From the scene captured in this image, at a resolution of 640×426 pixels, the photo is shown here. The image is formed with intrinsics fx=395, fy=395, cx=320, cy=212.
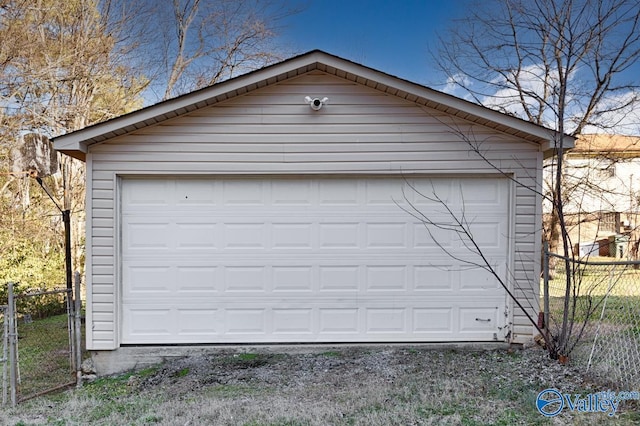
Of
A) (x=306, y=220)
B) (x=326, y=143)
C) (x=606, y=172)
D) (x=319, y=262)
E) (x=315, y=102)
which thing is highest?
(x=315, y=102)

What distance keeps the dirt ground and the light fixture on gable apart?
129 inches

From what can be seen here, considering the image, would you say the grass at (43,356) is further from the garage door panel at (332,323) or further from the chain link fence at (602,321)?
the chain link fence at (602,321)

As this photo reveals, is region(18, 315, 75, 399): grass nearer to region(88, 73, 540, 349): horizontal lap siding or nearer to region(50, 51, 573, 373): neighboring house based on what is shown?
region(50, 51, 573, 373): neighboring house

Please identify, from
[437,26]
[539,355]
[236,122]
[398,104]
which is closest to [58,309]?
[236,122]

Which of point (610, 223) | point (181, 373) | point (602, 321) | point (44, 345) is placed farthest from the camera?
point (610, 223)

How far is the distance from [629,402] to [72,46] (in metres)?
13.1

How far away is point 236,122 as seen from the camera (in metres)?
5.30

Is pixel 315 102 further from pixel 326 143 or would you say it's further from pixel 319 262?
pixel 319 262

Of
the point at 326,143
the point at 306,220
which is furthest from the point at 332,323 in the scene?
the point at 326,143

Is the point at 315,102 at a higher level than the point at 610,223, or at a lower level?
higher

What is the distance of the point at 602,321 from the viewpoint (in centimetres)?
521

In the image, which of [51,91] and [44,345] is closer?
[44,345]

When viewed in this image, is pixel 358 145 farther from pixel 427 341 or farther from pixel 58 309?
pixel 58 309

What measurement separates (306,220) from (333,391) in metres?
2.19
